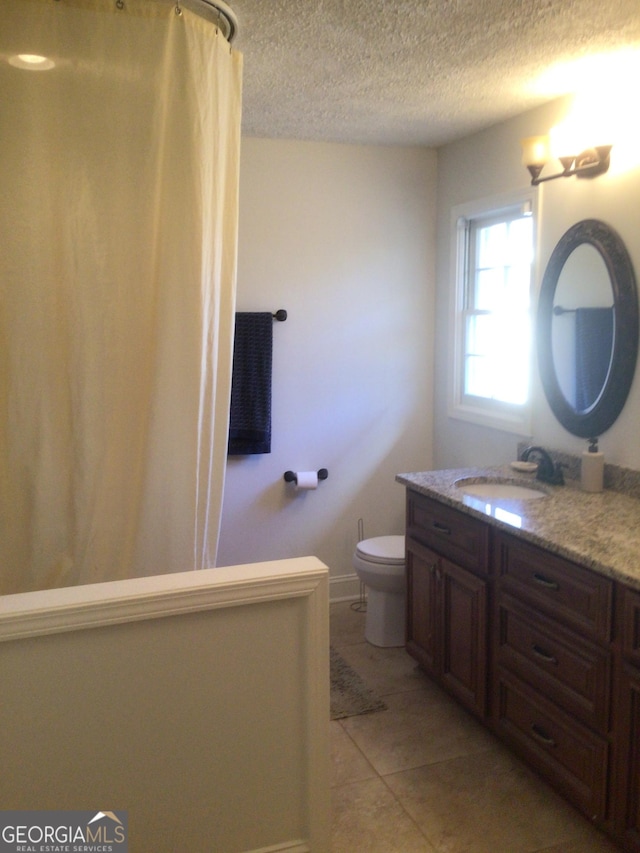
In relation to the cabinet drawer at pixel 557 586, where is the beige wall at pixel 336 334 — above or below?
above

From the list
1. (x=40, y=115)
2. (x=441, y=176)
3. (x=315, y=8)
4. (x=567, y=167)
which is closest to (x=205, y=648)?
(x=40, y=115)

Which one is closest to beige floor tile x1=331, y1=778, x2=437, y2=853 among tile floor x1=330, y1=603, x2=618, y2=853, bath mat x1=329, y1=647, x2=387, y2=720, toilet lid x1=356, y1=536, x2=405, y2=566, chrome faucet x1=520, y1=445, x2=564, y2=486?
tile floor x1=330, y1=603, x2=618, y2=853

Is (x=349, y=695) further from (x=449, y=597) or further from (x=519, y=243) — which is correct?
(x=519, y=243)

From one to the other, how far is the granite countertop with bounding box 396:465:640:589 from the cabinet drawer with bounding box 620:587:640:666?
0.04 m

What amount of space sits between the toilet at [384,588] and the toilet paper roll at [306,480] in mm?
419

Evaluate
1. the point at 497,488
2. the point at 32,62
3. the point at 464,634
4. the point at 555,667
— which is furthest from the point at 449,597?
the point at 32,62

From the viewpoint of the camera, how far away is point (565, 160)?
2.65 metres

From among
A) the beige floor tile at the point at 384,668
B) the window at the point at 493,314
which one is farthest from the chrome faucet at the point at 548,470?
Answer: the beige floor tile at the point at 384,668

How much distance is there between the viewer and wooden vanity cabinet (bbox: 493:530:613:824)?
1905 millimetres

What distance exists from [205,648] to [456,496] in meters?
1.22

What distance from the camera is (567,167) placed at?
2.65 m

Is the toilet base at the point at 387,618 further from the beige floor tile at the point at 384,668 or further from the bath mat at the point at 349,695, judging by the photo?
the bath mat at the point at 349,695

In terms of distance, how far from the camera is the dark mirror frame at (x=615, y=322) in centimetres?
248

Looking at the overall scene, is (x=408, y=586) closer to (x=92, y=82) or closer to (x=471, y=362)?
(x=471, y=362)
